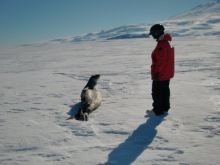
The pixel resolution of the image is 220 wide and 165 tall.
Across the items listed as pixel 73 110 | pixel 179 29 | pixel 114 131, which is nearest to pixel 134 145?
pixel 114 131

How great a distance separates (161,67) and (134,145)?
115cm

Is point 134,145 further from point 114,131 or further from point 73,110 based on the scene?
point 73,110

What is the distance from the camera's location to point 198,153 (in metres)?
1.93

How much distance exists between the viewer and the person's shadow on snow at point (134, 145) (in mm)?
1881

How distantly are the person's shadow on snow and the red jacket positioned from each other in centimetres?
68

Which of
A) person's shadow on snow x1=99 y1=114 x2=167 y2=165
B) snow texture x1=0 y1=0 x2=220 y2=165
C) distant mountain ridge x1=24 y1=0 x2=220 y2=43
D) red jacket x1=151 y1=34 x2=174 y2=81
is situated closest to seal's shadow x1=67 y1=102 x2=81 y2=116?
snow texture x1=0 y1=0 x2=220 y2=165

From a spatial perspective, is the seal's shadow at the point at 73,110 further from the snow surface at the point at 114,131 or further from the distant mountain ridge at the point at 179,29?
the distant mountain ridge at the point at 179,29

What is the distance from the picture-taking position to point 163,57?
2670 mm

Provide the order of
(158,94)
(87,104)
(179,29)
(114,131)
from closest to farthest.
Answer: (114,131)
(158,94)
(87,104)
(179,29)

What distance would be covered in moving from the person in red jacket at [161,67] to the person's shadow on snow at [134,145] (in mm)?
363

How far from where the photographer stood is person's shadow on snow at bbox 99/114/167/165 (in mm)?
1881

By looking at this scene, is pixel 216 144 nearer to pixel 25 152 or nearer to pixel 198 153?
pixel 198 153

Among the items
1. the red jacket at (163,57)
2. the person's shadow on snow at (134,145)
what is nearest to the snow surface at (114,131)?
the person's shadow on snow at (134,145)

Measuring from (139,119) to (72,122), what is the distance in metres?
0.95
